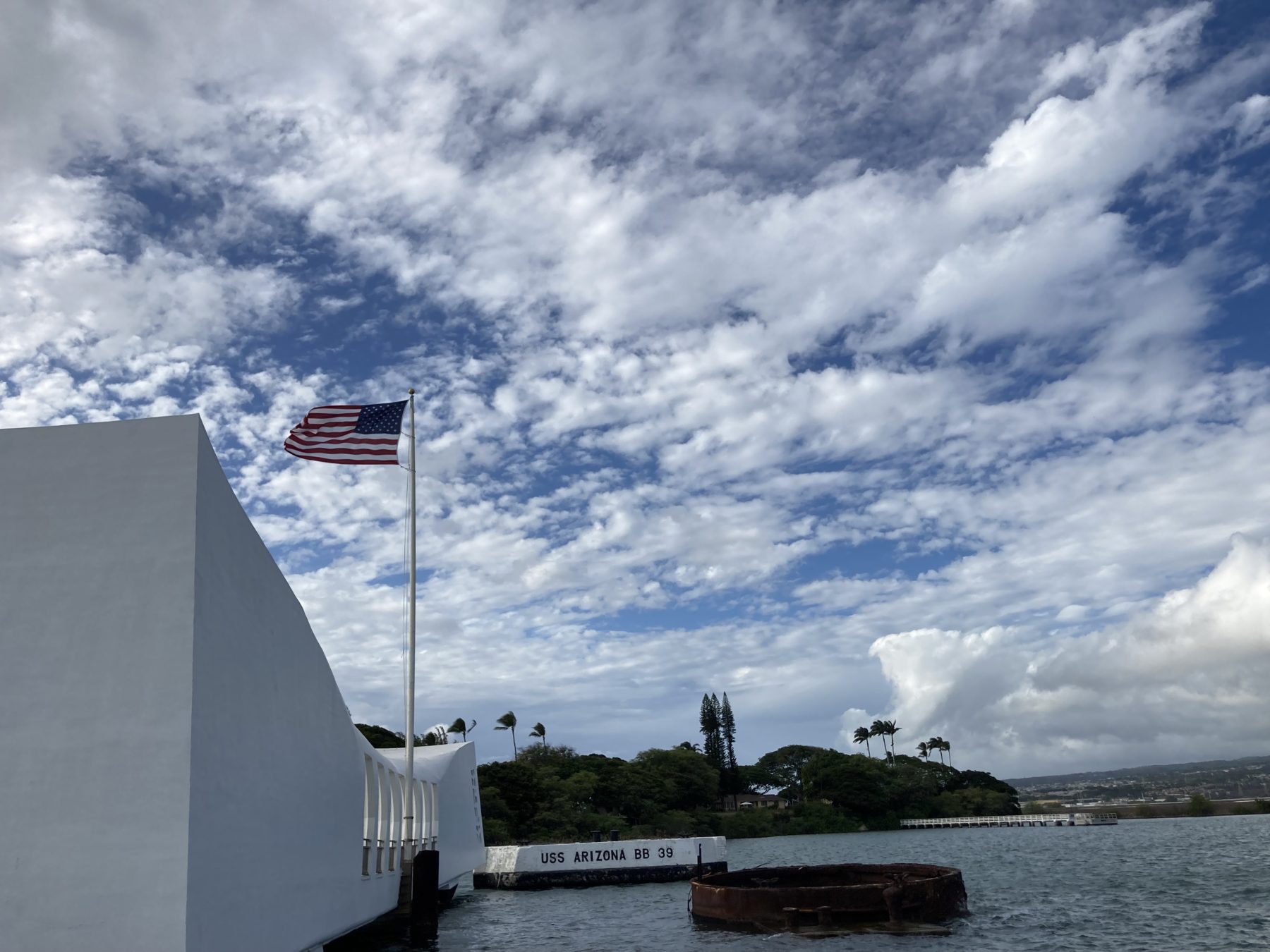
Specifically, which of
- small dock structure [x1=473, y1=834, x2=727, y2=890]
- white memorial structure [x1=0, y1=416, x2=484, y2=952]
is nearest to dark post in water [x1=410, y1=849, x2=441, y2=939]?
white memorial structure [x1=0, y1=416, x2=484, y2=952]

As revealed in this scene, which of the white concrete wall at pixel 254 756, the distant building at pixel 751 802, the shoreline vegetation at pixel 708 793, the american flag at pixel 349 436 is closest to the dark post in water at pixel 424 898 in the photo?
the white concrete wall at pixel 254 756

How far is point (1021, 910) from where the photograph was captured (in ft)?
99.7

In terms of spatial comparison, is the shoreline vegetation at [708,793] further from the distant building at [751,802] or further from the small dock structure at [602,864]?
the small dock structure at [602,864]

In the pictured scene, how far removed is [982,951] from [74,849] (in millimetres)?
20076

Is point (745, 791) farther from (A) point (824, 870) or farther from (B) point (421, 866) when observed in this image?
(B) point (421, 866)

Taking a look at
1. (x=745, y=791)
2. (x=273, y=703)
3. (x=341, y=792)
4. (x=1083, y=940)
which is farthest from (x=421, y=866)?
(x=745, y=791)

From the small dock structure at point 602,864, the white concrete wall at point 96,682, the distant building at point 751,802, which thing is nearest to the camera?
the white concrete wall at point 96,682

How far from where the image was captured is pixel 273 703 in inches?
573

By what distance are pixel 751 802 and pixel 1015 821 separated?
106 ft

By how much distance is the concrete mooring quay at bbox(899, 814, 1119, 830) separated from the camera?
115875mm

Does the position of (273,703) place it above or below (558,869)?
above

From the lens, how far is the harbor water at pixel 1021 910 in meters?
24.6

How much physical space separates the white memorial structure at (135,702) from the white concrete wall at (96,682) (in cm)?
2

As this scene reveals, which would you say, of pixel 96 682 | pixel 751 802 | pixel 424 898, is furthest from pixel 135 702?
pixel 751 802
